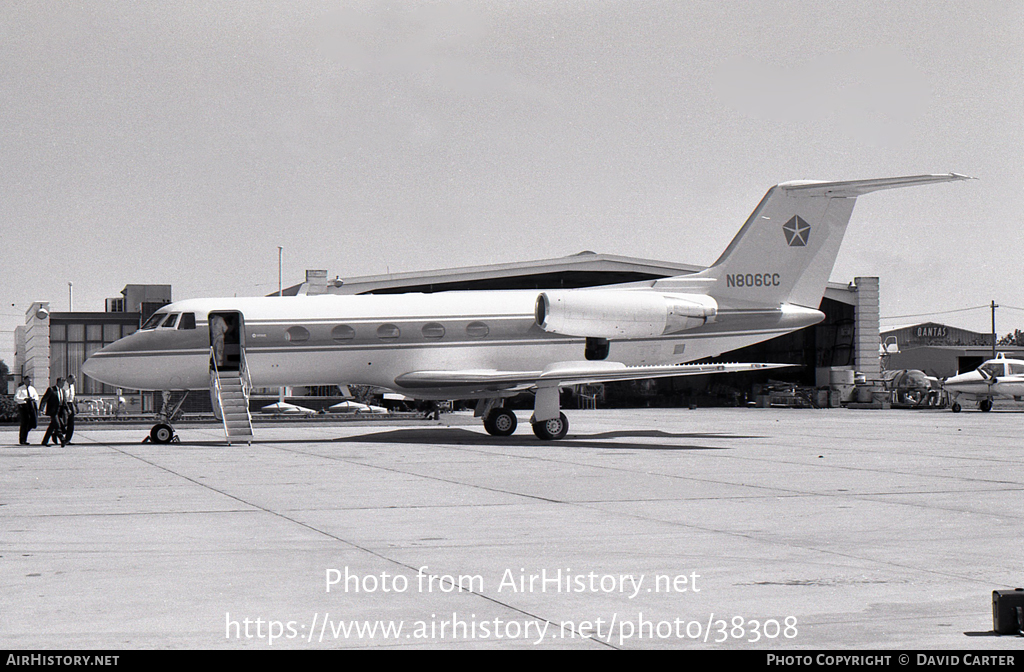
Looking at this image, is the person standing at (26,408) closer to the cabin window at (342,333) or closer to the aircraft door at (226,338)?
the aircraft door at (226,338)

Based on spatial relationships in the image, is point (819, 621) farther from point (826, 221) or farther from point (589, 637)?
point (826, 221)

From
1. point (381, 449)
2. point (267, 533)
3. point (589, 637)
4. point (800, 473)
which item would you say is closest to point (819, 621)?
point (589, 637)

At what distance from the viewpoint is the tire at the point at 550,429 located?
23469 millimetres

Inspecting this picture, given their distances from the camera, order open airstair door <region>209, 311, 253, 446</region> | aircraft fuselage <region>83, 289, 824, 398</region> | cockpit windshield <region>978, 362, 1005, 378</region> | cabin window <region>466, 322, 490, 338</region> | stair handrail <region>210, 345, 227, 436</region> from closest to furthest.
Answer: open airstair door <region>209, 311, 253, 446</region> → stair handrail <region>210, 345, 227, 436</region> → aircraft fuselage <region>83, 289, 824, 398</region> → cabin window <region>466, 322, 490, 338</region> → cockpit windshield <region>978, 362, 1005, 378</region>

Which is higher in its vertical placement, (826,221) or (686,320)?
(826,221)

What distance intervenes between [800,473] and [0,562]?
10.4 m

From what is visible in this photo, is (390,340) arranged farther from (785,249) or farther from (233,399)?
(785,249)

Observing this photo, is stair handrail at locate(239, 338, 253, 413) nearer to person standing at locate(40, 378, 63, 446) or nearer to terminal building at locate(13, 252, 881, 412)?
person standing at locate(40, 378, 63, 446)

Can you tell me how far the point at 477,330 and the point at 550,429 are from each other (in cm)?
299

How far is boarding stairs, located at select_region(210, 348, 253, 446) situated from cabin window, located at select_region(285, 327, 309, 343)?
114 centimetres

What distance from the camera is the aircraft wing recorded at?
21.8m

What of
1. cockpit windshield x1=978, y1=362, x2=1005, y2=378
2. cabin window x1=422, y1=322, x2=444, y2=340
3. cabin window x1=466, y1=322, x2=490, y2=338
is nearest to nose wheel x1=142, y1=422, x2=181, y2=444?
cabin window x1=422, y1=322, x2=444, y2=340
